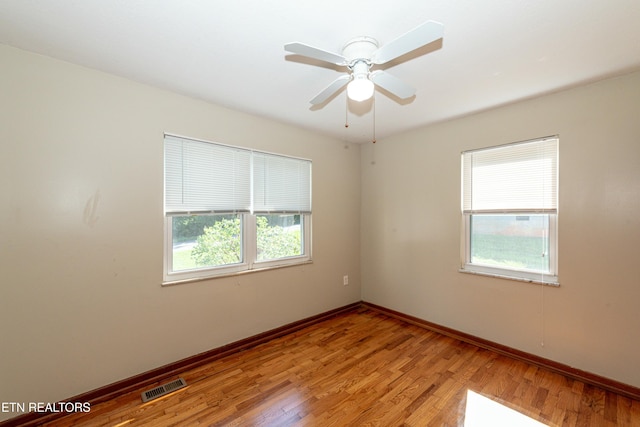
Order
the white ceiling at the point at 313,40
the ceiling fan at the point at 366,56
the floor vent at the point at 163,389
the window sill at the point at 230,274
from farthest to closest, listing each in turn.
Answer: the window sill at the point at 230,274
the floor vent at the point at 163,389
the white ceiling at the point at 313,40
the ceiling fan at the point at 366,56

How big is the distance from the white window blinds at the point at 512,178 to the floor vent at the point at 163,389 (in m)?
3.29

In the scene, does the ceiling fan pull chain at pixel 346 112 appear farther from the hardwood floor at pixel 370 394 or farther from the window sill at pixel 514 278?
the hardwood floor at pixel 370 394

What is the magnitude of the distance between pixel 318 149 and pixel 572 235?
2792 mm

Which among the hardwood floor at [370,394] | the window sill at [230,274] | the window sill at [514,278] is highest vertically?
the window sill at [230,274]

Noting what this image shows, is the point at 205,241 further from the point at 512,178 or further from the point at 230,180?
the point at 512,178

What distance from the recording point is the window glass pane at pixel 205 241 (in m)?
2.56

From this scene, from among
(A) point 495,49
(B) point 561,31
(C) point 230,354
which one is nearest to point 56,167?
(C) point 230,354

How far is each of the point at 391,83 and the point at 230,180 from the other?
6.04 ft

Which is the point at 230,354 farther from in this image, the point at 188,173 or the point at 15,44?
the point at 15,44

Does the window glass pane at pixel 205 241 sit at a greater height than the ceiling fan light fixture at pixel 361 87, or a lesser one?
lesser

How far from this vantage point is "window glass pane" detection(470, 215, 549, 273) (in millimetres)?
2607

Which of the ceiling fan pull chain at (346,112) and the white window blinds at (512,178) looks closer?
the white window blinds at (512,178)

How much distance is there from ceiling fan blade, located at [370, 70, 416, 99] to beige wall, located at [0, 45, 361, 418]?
5.53ft

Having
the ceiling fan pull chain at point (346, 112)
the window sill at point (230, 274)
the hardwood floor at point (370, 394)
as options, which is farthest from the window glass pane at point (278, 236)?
the ceiling fan pull chain at point (346, 112)
